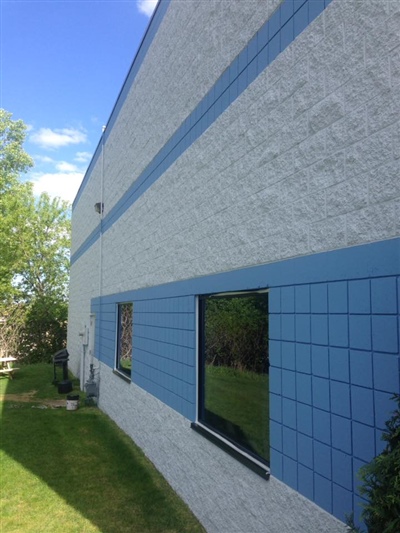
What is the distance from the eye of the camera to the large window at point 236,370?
4.49 m

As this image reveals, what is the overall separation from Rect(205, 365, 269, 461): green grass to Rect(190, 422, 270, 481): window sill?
0.30ft

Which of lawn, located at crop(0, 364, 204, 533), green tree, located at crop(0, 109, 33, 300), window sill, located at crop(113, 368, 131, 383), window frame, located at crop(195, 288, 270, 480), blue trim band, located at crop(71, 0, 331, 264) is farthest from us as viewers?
green tree, located at crop(0, 109, 33, 300)

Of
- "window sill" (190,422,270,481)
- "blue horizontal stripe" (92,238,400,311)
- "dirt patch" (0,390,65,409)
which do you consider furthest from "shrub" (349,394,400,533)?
"dirt patch" (0,390,65,409)

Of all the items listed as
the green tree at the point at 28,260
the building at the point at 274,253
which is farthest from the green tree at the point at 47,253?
the building at the point at 274,253

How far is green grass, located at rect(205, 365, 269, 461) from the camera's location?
4.41 metres

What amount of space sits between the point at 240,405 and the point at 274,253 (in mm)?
1825

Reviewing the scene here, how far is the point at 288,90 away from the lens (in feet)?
13.0

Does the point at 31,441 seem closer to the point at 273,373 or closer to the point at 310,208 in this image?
the point at 273,373

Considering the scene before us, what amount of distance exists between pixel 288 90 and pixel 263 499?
358 cm

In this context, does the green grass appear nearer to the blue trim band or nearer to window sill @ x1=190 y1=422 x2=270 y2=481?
window sill @ x1=190 y1=422 x2=270 y2=481

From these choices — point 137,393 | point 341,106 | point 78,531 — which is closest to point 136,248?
point 137,393

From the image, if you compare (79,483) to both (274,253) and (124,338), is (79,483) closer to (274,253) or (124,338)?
(124,338)

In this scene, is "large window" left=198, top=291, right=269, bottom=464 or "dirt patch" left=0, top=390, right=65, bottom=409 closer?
"large window" left=198, top=291, right=269, bottom=464

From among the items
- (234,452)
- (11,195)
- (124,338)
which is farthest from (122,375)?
(11,195)
